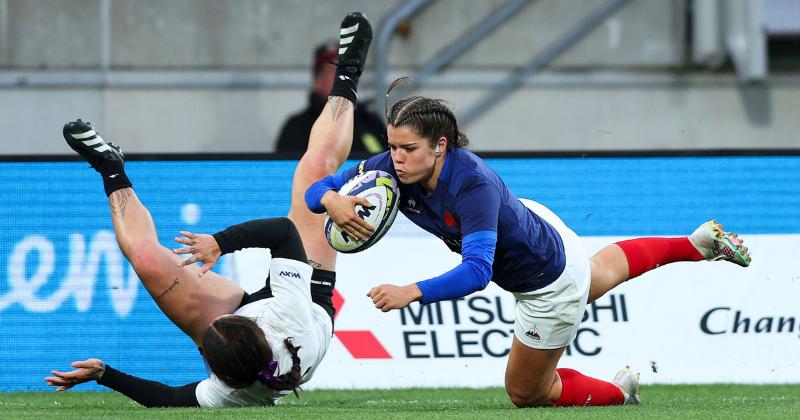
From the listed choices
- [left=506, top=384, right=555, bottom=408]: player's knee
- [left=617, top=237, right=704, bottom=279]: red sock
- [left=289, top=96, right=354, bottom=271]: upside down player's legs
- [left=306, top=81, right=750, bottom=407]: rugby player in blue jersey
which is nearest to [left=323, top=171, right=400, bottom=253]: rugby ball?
[left=306, top=81, right=750, bottom=407]: rugby player in blue jersey

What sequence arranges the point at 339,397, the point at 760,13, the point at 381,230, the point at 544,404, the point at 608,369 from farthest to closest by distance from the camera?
1. the point at 760,13
2. the point at 608,369
3. the point at 339,397
4. the point at 544,404
5. the point at 381,230

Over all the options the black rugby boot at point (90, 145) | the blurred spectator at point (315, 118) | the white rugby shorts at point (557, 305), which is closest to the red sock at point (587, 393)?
the white rugby shorts at point (557, 305)

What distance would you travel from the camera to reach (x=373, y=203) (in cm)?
588

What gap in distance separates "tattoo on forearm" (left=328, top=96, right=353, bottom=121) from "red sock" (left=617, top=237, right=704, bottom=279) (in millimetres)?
1626

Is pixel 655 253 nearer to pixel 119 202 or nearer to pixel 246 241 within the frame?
pixel 246 241

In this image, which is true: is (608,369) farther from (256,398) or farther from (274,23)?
(274,23)

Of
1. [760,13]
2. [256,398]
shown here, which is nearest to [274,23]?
[760,13]

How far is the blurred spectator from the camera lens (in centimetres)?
959

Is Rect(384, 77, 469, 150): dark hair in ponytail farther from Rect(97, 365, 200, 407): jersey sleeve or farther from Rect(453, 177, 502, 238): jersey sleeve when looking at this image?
Rect(97, 365, 200, 407): jersey sleeve

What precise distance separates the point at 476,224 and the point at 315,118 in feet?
14.1

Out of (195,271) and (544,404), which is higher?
(195,271)

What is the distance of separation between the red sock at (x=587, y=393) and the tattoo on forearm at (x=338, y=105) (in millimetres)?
1801

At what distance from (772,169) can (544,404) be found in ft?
8.56

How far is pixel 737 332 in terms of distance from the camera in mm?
7996
